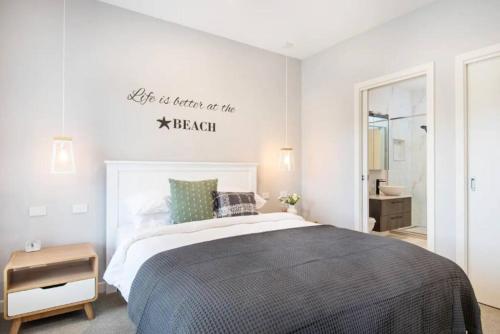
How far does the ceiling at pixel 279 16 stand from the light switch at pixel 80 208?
2.05 meters

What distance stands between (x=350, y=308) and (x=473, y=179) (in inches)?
86.0

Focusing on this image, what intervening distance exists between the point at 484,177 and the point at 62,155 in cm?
373

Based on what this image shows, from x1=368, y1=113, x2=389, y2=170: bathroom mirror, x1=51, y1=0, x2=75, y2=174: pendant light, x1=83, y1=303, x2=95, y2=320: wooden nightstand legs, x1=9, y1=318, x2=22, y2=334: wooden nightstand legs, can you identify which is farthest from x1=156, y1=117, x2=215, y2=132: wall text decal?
x1=368, y1=113, x2=389, y2=170: bathroom mirror

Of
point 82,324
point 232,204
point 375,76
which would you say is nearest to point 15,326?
point 82,324

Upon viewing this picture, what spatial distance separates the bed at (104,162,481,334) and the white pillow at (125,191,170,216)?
49 cm

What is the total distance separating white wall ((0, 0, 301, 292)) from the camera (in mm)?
2525

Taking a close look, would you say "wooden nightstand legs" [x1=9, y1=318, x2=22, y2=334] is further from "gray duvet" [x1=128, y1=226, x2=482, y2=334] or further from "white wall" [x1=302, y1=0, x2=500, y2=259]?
"white wall" [x1=302, y1=0, x2=500, y2=259]

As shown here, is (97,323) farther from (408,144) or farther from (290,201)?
(408,144)

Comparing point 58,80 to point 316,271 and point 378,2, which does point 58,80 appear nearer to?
point 316,271

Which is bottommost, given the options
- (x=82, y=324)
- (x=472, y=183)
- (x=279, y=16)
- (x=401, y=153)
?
(x=82, y=324)

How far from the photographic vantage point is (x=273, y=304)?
1175 mm

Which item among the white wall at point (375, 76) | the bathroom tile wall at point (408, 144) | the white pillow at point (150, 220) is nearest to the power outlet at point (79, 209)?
the white pillow at point (150, 220)

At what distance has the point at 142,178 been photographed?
299cm

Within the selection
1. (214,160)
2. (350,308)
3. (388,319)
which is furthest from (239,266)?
(214,160)
